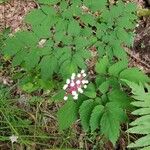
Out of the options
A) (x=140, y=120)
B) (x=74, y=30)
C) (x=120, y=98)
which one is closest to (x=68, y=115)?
(x=120, y=98)

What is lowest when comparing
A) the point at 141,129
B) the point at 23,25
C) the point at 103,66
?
the point at 141,129

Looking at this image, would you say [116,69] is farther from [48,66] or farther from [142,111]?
[48,66]

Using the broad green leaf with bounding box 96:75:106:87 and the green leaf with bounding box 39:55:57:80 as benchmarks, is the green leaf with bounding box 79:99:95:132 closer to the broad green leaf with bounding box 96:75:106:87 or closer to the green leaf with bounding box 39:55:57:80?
the broad green leaf with bounding box 96:75:106:87

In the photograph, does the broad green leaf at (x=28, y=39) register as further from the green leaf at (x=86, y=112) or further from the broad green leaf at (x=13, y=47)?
the green leaf at (x=86, y=112)

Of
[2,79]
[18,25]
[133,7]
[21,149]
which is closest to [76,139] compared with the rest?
[21,149]

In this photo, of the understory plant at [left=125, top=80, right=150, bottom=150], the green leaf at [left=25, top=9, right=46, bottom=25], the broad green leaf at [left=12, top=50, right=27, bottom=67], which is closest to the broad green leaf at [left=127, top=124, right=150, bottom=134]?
the understory plant at [left=125, top=80, right=150, bottom=150]

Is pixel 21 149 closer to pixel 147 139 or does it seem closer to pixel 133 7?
pixel 147 139
